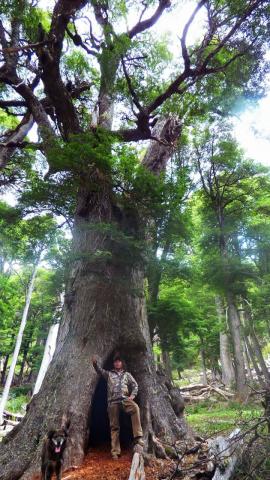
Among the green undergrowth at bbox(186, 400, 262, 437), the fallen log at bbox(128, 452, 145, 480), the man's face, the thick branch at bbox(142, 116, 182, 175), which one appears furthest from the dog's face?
the thick branch at bbox(142, 116, 182, 175)

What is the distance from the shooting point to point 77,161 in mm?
6191

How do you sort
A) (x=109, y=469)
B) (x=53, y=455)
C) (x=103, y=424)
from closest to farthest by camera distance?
(x=53, y=455) → (x=109, y=469) → (x=103, y=424)

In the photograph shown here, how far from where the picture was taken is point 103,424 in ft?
23.2

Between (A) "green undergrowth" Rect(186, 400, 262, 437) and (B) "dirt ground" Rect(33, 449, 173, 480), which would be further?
(A) "green undergrowth" Rect(186, 400, 262, 437)

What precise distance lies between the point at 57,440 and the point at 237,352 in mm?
11416

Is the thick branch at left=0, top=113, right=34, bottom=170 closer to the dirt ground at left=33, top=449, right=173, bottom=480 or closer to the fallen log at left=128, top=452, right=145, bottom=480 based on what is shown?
the dirt ground at left=33, top=449, right=173, bottom=480

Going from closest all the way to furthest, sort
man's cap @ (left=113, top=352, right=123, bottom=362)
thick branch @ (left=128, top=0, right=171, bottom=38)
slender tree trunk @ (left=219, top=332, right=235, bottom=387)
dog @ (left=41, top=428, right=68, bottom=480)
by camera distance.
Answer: dog @ (left=41, top=428, right=68, bottom=480) → man's cap @ (left=113, top=352, right=123, bottom=362) → thick branch @ (left=128, top=0, right=171, bottom=38) → slender tree trunk @ (left=219, top=332, right=235, bottom=387)

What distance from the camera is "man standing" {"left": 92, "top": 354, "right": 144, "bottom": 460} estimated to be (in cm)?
594

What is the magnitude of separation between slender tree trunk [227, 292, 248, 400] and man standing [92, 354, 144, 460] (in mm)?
8638

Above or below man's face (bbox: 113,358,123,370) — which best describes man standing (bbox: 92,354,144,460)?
below

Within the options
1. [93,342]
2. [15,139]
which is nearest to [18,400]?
[15,139]

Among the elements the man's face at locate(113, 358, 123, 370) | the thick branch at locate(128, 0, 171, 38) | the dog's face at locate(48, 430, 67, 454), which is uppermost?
the thick branch at locate(128, 0, 171, 38)

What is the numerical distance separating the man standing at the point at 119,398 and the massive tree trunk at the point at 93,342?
0.26 m

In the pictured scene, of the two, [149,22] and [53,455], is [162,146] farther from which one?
[53,455]
